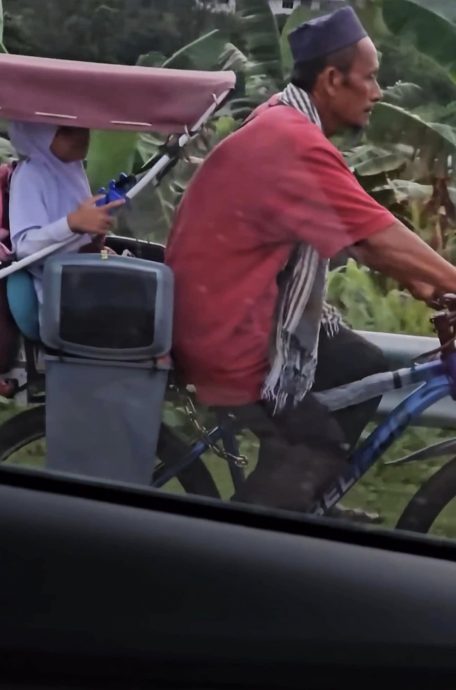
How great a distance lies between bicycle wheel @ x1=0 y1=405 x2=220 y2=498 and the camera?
6.97 ft

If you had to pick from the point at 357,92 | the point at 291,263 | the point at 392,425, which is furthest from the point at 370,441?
the point at 357,92

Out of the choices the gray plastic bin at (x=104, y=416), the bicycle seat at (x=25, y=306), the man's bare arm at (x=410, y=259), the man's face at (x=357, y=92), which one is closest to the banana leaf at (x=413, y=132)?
the man's face at (x=357, y=92)

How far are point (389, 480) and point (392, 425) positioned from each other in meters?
0.11

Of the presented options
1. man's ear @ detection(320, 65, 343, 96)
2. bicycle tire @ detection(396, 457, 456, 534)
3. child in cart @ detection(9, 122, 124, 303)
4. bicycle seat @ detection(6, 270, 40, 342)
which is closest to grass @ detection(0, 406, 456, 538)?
bicycle tire @ detection(396, 457, 456, 534)

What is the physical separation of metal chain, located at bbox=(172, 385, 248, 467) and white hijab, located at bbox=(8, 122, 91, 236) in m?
0.42

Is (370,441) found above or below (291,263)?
below

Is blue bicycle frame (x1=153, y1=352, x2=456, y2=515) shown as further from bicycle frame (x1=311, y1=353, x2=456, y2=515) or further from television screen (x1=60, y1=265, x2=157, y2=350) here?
television screen (x1=60, y1=265, x2=157, y2=350)

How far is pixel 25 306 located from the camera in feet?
→ 6.98

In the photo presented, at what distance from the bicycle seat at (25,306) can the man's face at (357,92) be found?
2.24 ft

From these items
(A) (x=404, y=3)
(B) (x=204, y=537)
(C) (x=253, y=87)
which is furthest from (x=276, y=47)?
(B) (x=204, y=537)

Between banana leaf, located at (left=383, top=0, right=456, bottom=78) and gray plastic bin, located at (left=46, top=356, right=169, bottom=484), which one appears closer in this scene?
banana leaf, located at (left=383, top=0, right=456, bottom=78)

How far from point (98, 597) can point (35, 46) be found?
112 cm

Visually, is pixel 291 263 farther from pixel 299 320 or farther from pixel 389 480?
pixel 389 480

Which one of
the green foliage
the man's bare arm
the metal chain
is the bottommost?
the metal chain
